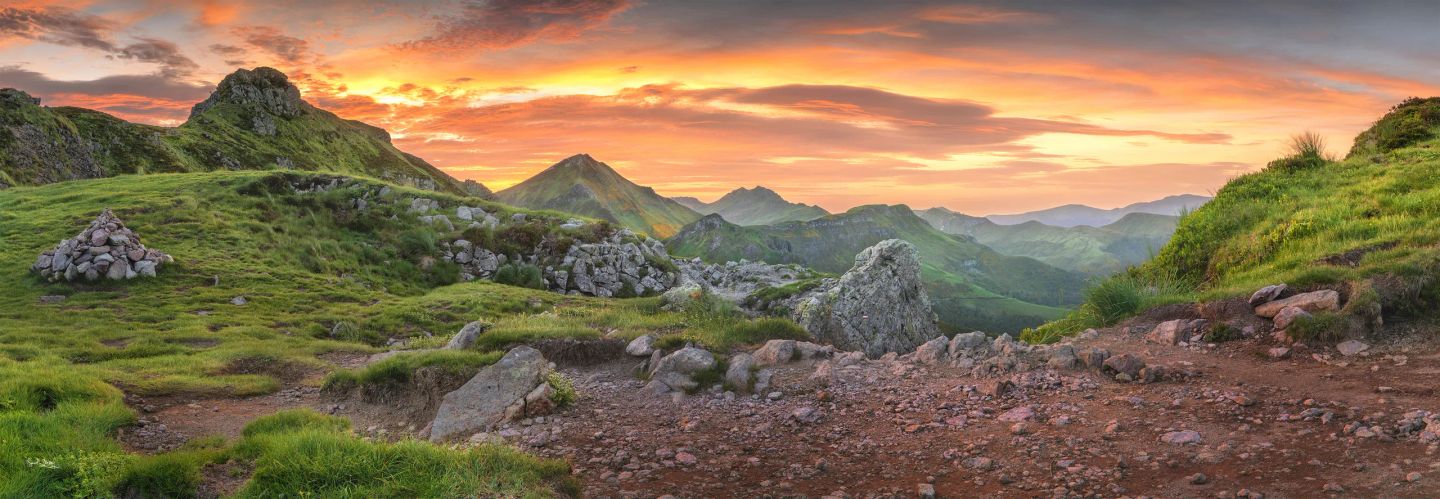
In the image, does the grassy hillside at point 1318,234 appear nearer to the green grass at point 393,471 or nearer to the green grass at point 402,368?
the green grass at point 393,471

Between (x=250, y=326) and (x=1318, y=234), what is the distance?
3038 cm

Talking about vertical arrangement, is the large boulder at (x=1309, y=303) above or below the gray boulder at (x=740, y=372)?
above

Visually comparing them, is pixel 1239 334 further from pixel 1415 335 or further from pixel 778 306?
pixel 778 306

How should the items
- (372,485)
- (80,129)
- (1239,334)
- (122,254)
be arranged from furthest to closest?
(80,129)
(122,254)
(1239,334)
(372,485)

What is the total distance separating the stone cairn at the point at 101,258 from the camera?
24.2 metres

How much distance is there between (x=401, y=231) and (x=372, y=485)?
35321 mm

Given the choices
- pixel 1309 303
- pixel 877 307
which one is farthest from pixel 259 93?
pixel 1309 303

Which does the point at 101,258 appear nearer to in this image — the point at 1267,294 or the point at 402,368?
the point at 402,368

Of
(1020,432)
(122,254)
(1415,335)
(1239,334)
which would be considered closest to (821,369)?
(1020,432)

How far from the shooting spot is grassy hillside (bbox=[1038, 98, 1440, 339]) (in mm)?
10948

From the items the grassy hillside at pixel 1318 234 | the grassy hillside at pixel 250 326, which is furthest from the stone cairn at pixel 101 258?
the grassy hillside at pixel 1318 234

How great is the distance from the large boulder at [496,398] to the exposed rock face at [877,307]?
14415 mm

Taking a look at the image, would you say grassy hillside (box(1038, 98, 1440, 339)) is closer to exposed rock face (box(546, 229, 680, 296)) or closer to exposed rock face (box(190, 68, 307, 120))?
exposed rock face (box(546, 229, 680, 296))

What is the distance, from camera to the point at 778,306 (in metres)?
31.4
